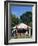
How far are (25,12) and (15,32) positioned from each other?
27 cm

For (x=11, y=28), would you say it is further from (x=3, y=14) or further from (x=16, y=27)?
(x=3, y=14)

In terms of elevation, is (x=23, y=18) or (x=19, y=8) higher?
(x=19, y=8)

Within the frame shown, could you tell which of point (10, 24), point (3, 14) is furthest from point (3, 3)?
point (10, 24)

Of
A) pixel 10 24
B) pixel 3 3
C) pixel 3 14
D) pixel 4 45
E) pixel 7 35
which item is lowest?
pixel 4 45

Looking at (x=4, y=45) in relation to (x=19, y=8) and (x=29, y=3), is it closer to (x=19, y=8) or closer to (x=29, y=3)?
(x=19, y=8)

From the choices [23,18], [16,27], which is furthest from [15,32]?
[23,18]

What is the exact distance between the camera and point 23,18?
124 centimetres

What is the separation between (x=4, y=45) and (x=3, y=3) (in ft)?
1.62

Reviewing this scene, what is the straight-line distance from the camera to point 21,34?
123 centimetres

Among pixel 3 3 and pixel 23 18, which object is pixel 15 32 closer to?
pixel 23 18

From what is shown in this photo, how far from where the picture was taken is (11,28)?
1.21 metres

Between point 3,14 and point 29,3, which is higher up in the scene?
point 29,3

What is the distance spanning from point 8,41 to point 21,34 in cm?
17

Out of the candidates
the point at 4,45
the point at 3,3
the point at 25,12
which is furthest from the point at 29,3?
the point at 4,45
